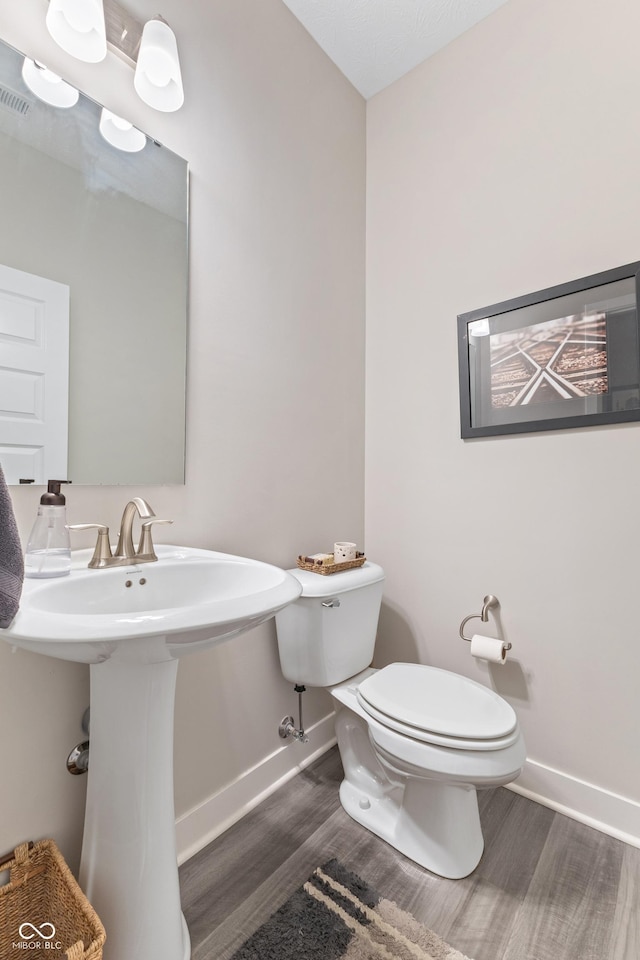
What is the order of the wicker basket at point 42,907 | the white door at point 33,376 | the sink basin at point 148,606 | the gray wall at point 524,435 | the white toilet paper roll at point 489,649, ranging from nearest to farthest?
1. the sink basin at point 148,606
2. the wicker basket at point 42,907
3. the white door at point 33,376
4. the gray wall at point 524,435
5. the white toilet paper roll at point 489,649

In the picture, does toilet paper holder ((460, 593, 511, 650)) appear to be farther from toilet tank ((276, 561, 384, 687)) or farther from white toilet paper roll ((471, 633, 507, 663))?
toilet tank ((276, 561, 384, 687))

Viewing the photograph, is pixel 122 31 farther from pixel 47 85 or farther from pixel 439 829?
pixel 439 829

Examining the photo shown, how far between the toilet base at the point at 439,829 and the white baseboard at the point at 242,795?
1.24 feet

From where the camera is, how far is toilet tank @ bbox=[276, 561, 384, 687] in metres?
1.36

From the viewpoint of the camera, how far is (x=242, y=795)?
1354mm

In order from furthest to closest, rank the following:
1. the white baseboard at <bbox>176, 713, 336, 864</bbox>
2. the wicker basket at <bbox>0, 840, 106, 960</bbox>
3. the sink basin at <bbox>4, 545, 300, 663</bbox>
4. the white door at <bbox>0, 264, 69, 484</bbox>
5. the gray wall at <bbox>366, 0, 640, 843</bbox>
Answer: the gray wall at <bbox>366, 0, 640, 843</bbox> → the white baseboard at <bbox>176, 713, 336, 864</bbox> → the white door at <bbox>0, 264, 69, 484</bbox> → the wicker basket at <bbox>0, 840, 106, 960</bbox> → the sink basin at <bbox>4, 545, 300, 663</bbox>

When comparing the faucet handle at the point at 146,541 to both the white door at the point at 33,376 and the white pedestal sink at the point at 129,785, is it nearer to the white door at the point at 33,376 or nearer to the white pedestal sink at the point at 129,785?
the white pedestal sink at the point at 129,785

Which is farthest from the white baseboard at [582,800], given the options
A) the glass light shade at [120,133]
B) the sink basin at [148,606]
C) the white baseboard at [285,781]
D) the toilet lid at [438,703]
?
the glass light shade at [120,133]

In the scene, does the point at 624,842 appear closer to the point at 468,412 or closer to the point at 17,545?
the point at 468,412

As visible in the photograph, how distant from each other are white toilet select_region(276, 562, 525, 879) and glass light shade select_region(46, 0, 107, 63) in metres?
1.42

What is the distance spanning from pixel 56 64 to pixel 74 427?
31.6 inches

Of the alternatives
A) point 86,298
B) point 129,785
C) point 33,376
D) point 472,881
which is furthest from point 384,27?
point 472,881

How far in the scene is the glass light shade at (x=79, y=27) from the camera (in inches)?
37.5

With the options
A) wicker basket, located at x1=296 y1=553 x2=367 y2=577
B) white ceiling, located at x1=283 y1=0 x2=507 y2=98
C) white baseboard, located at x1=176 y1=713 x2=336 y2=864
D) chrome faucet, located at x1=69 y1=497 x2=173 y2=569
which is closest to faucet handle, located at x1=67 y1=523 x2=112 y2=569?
chrome faucet, located at x1=69 y1=497 x2=173 y2=569
